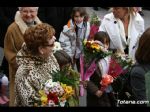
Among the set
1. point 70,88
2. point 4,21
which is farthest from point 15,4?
point 70,88

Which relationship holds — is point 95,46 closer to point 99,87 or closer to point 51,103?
point 99,87

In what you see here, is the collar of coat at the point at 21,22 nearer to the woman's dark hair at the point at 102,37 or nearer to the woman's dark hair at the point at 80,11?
the woman's dark hair at the point at 102,37

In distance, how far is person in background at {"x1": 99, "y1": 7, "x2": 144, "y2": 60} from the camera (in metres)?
5.78

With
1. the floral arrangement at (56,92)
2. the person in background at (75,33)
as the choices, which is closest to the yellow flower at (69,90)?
the floral arrangement at (56,92)

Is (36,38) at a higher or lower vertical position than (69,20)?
lower

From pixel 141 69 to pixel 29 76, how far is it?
97 cm

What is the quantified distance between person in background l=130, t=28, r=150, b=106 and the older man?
1403mm

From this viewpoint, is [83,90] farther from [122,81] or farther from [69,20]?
[69,20]

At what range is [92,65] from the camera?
202 inches

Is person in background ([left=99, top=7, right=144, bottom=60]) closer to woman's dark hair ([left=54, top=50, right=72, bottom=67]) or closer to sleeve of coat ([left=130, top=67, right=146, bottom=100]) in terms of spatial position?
woman's dark hair ([left=54, top=50, right=72, bottom=67])

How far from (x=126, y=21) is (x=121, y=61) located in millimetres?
941

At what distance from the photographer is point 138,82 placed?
423cm
